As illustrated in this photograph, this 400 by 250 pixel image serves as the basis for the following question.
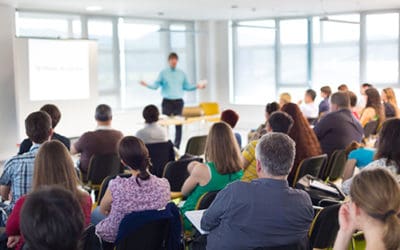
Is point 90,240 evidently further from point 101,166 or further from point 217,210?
point 101,166

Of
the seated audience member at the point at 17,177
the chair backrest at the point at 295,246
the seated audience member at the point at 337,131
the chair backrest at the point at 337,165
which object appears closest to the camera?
the chair backrest at the point at 295,246

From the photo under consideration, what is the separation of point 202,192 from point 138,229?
0.99 metres

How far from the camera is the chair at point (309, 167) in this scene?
466 centimetres

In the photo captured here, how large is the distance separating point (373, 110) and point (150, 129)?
133 inches

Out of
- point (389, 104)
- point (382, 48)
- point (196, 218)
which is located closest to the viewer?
point (196, 218)

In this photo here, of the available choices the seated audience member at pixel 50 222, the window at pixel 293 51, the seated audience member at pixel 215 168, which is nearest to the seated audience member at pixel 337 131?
the seated audience member at pixel 215 168

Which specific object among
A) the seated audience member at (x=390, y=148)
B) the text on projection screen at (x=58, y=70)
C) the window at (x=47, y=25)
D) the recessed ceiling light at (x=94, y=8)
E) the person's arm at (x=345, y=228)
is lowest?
the person's arm at (x=345, y=228)

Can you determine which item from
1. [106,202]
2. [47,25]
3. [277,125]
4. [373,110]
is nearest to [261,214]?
[106,202]

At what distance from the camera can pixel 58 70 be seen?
10.1 m

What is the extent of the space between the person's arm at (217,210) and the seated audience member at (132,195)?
52cm

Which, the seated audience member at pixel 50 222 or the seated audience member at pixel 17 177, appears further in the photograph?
the seated audience member at pixel 17 177

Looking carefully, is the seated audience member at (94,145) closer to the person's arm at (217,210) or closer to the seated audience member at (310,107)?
the person's arm at (217,210)

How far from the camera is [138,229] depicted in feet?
9.65

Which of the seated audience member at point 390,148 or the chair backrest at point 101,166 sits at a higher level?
the seated audience member at point 390,148
